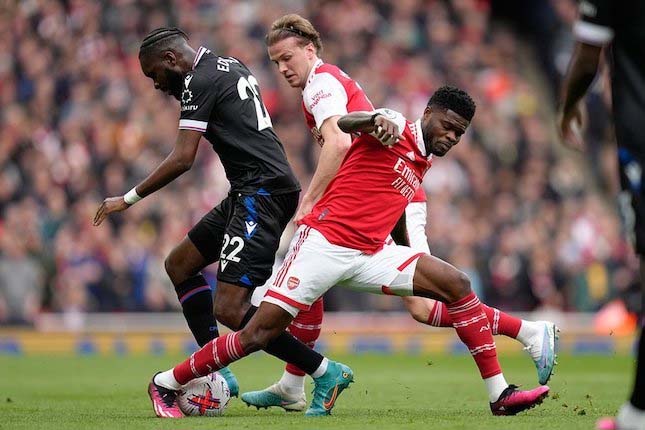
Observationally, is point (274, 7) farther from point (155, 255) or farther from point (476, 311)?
point (476, 311)

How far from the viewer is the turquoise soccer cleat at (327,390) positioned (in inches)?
352

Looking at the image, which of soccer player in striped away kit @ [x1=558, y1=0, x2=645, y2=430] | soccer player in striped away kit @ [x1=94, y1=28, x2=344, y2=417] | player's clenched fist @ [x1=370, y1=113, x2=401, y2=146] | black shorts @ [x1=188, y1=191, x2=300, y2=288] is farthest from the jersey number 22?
soccer player in striped away kit @ [x1=558, y1=0, x2=645, y2=430]

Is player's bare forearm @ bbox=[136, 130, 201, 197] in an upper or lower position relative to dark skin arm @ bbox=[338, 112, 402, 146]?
lower

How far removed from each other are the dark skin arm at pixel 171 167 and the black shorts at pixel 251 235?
20.7 inches

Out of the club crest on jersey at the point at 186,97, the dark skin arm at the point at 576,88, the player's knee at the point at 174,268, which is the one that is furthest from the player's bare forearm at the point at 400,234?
the dark skin arm at the point at 576,88

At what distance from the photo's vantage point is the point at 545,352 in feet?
29.8

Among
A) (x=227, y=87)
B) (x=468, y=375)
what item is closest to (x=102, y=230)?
(x=468, y=375)

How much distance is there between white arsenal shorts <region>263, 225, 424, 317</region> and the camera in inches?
333

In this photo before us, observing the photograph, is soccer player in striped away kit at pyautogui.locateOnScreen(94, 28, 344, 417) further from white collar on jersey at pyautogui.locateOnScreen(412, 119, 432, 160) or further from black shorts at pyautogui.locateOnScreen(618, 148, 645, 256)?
black shorts at pyautogui.locateOnScreen(618, 148, 645, 256)

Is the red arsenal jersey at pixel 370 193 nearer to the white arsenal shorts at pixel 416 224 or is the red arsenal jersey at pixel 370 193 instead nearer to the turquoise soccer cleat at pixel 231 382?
the turquoise soccer cleat at pixel 231 382

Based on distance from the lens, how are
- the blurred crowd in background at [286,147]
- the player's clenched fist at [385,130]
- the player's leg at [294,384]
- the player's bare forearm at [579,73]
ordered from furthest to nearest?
the blurred crowd in background at [286,147], the player's leg at [294,384], the player's clenched fist at [385,130], the player's bare forearm at [579,73]

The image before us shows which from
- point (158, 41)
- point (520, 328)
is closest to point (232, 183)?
point (158, 41)

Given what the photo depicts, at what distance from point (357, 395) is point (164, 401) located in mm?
2472

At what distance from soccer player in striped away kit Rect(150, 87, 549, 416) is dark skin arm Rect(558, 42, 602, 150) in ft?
7.36
